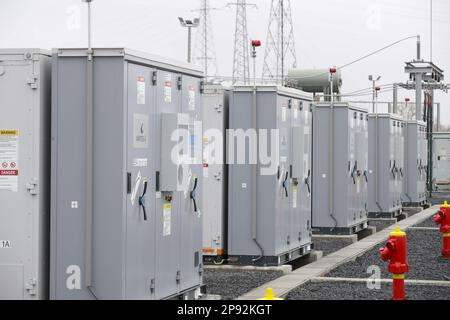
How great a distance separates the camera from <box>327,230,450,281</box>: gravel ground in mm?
14820

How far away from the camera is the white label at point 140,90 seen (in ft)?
30.7

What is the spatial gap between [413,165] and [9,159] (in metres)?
23.3

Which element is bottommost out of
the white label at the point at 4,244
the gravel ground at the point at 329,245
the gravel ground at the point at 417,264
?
the gravel ground at the point at 417,264

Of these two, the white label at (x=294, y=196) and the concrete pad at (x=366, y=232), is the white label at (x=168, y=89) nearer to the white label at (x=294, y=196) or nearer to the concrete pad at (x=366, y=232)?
the white label at (x=294, y=196)

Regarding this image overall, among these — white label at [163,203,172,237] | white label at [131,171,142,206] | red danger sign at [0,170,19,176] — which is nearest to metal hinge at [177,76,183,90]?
white label at [163,203,172,237]

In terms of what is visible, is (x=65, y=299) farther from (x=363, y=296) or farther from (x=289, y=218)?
(x=289, y=218)

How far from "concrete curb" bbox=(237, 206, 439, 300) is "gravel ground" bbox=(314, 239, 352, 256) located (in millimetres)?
238

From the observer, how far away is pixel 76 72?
910 centimetres

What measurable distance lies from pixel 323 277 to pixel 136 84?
5931 mm

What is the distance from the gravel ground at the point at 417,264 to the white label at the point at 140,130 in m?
6.09

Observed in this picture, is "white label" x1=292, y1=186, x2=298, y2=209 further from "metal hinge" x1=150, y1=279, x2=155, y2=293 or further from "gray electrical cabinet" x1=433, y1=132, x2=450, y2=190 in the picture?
"gray electrical cabinet" x1=433, y1=132, x2=450, y2=190

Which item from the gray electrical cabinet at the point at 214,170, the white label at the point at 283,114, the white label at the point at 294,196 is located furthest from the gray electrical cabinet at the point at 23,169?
the white label at the point at 294,196

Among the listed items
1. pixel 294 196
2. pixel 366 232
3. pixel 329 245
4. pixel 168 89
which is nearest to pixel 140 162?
pixel 168 89
